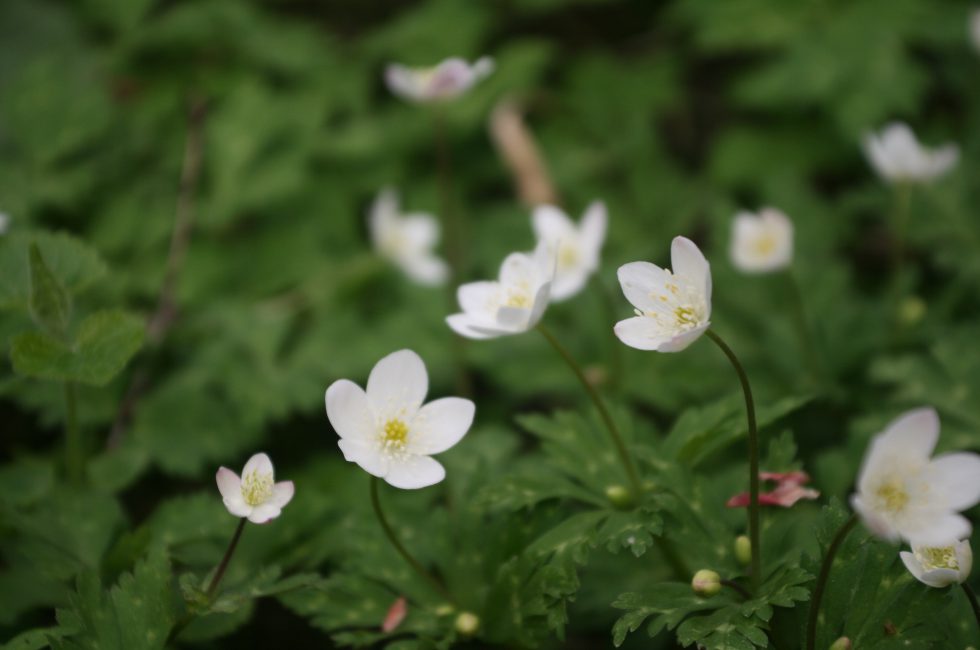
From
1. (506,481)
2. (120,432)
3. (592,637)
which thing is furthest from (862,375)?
(120,432)

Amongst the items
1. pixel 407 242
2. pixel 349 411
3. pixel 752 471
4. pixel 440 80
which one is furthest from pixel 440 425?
pixel 407 242

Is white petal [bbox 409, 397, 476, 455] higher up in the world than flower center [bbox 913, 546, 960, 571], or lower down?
higher up

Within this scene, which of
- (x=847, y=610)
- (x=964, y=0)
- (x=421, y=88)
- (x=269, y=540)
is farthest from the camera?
(x=964, y=0)

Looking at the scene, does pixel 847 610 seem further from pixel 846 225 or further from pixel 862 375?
pixel 846 225

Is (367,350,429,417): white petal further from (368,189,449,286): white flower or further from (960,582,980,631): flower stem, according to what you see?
(368,189,449,286): white flower

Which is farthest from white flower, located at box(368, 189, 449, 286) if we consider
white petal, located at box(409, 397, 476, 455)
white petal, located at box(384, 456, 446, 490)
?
white petal, located at box(384, 456, 446, 490)

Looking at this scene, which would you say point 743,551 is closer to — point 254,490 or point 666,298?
point 666,298
